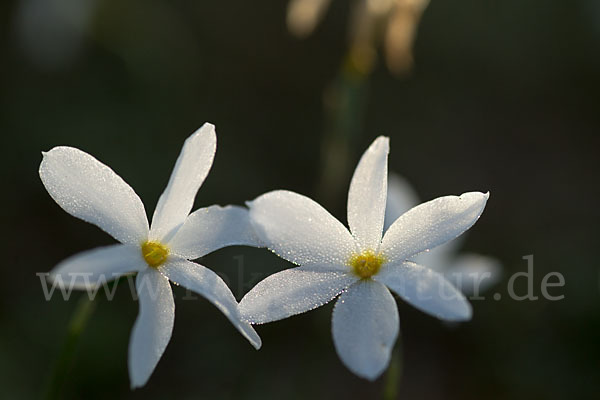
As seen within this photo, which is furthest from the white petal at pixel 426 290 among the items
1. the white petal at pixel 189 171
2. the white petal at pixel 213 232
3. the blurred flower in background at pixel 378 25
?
the blurred flower in background at pixel 378 25

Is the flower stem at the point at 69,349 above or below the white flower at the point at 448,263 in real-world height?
below

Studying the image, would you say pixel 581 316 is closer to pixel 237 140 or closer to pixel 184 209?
pixel 237 140

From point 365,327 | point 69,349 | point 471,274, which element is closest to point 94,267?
point 69,349

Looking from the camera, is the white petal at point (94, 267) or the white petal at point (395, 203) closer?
the white petal at point (94, 267)

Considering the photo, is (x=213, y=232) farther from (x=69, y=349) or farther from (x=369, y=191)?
(x=69, y=349)

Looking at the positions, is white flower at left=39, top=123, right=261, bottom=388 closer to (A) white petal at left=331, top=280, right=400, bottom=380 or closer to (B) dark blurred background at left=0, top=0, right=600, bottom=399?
(A) white petal at left=331, top=280, right=400, bottom=380

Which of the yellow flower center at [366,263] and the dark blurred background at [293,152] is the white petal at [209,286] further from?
the dark blurred background at [293,152]

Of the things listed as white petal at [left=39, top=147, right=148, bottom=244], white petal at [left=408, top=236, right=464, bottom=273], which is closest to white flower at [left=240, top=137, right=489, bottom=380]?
white petal at [left=39, top=147, right=148, bottom=244]
